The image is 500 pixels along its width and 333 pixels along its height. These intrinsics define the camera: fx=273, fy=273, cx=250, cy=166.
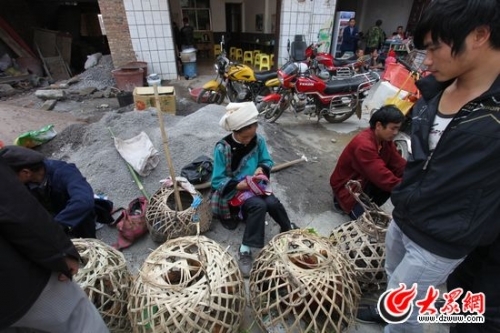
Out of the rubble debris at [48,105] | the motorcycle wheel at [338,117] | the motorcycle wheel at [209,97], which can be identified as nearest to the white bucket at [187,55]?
the motorcycle wheel at [209,97]

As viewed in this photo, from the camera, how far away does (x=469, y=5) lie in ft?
3.14

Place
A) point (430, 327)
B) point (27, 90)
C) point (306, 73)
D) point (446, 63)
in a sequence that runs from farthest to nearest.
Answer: point (27, 90) → point (306, 73) → point (430, 327) → point (446, 63)

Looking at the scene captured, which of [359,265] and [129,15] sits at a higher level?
[129,15]

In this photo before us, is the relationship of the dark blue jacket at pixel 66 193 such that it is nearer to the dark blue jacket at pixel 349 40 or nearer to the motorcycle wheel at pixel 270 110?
the motorcycle wheel at pixel 270 110

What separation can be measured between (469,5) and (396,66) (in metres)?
3.78

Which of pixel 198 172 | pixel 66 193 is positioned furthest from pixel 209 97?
pixel 66 193

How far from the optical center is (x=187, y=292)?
1347 millimetres

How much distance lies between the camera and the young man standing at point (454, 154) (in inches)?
39.9

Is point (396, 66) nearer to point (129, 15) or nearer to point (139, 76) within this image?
point (139, 76)

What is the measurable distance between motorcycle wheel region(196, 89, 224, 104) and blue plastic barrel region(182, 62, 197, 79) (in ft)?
7.87

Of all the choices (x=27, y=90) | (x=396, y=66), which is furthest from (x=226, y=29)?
(x=396, y=66)

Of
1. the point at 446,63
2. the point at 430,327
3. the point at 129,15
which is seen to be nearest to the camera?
the point at 446,63

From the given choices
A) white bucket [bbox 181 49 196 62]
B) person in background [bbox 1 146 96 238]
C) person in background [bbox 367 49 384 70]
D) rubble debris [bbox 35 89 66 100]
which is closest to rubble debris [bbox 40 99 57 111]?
rubble debris [bbox 35 89 66 100]
